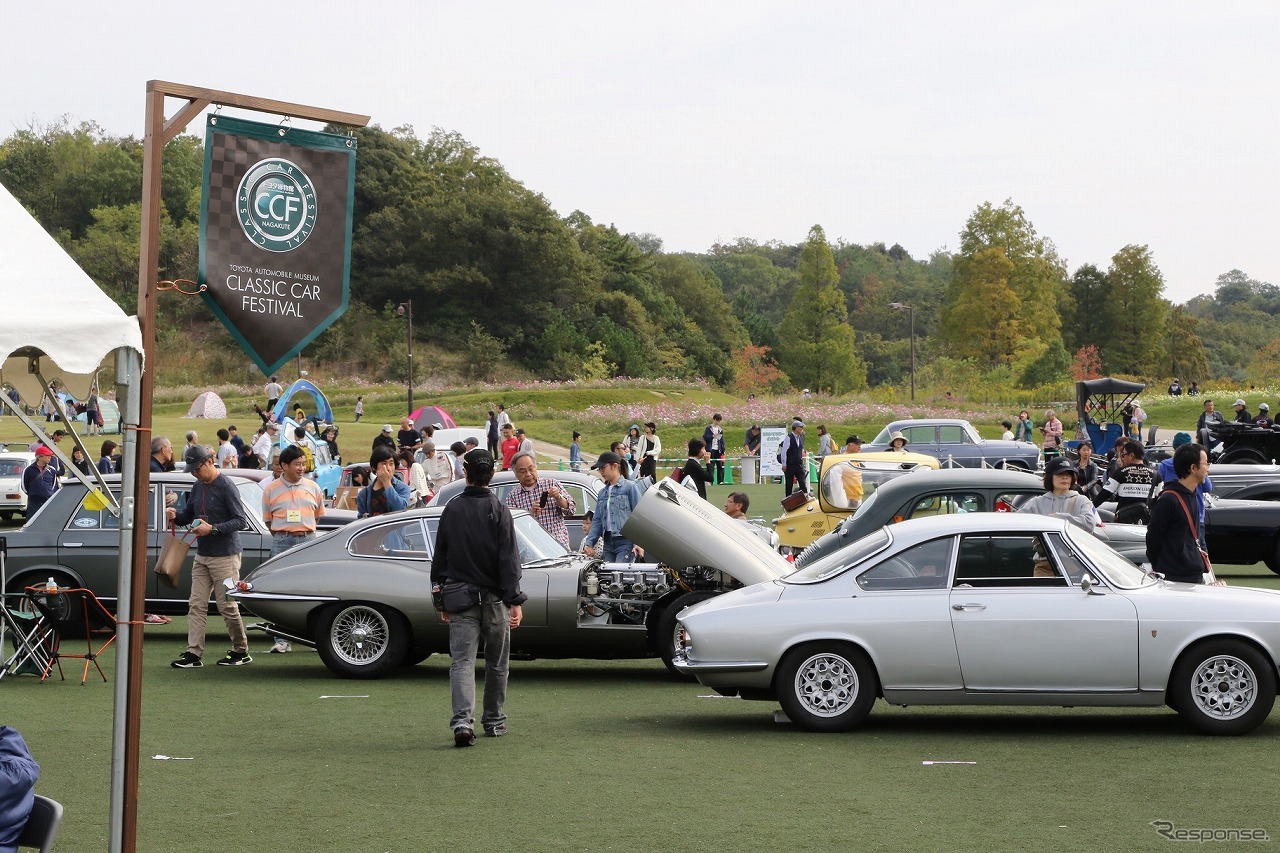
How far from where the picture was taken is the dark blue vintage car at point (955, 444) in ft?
124

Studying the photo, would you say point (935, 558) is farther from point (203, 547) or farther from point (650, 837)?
point (203, 547)

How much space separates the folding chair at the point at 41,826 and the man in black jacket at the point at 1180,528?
7.83m

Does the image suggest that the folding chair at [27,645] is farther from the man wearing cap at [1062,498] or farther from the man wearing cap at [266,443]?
the man wearing cap at [266,443]

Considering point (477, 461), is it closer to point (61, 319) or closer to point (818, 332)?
point (61, 319)

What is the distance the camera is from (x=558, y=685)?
12.2 meters

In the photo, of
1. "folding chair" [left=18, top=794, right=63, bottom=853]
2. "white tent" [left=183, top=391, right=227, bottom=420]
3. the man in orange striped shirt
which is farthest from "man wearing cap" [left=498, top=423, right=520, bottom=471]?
"white tent" [left=183, top=391, right=227, bottom=420]

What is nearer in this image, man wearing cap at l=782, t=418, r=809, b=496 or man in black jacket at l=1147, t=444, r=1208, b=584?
man in black jacket at l=1147, t=444, r=1208, b=584

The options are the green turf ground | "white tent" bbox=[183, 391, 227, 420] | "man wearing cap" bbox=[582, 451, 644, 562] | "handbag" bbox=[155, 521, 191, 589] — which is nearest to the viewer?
the green turf ground

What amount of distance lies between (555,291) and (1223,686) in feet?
308

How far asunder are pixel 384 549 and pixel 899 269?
162074mm

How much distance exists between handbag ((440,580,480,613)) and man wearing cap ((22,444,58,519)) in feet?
52.0

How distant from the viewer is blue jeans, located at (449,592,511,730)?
30.4 ft

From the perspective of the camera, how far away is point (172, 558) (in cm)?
1327

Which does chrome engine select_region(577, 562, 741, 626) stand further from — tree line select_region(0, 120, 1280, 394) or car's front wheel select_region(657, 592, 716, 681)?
tree line select_region(0, 120, 1280, 394)
